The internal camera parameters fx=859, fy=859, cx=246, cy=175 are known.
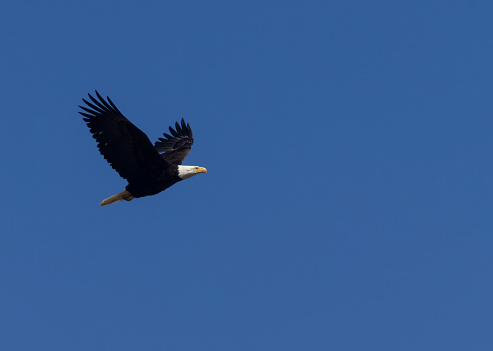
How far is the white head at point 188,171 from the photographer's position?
737 inches

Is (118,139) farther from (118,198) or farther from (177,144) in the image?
(177,144)

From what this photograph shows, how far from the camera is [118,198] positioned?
61.9 ft

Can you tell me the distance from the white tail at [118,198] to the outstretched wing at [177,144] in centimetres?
240

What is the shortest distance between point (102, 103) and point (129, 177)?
5.80 feet

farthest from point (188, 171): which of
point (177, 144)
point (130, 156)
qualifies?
point (177, 144)

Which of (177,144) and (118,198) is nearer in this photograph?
(118,198)

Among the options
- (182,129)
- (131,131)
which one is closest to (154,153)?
(131,131)

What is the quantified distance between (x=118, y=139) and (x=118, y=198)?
1.64 meters

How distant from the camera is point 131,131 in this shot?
17656 mm

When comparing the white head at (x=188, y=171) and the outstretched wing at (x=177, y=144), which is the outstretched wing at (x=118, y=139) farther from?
the outstretched wing at (x=177, y=144)

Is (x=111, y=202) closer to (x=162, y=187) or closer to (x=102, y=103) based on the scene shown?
(x=162, y=187)

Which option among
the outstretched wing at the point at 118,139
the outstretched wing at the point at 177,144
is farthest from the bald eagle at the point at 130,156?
the outstretched wing at the point at 177,144

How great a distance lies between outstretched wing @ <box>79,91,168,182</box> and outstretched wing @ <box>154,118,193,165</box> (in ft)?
9.45

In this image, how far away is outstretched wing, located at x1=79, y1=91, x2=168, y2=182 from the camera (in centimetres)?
1766
